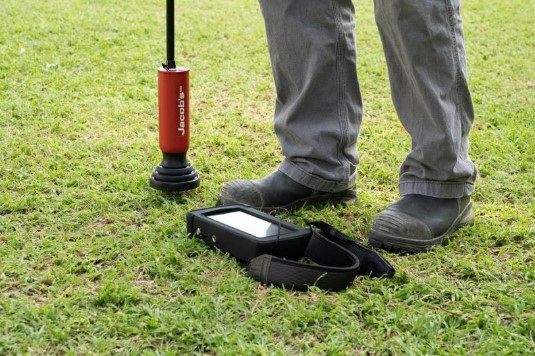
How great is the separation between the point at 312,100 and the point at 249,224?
521mm

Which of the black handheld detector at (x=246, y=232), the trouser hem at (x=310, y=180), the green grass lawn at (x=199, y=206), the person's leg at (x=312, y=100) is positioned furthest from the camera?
the trouser hem at (x=310, y=180)

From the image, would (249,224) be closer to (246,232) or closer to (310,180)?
(246,232)

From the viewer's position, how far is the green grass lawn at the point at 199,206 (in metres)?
1.96

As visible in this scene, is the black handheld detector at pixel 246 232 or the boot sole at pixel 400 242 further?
the boot sole at pixel 400 242

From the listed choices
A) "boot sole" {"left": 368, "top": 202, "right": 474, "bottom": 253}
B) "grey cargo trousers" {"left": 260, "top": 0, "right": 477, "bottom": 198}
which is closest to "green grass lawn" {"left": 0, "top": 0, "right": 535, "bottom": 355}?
"boot sole" {"left": 368, "top": 202, "right": 474, "bottom": 253}

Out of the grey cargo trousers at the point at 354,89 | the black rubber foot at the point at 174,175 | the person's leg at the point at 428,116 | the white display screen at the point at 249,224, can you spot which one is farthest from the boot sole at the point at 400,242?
the black rubber foot at the point at 174,175

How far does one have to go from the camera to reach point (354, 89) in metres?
2.78

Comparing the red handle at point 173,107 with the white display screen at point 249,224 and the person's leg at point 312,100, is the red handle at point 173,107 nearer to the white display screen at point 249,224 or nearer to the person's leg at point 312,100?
the person's leg at point 312,100

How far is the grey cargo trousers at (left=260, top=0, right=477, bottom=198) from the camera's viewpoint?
2.40 meters

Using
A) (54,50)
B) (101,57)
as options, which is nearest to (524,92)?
(101,57)

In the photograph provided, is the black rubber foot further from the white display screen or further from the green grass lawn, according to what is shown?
the white display screen

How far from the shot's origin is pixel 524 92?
4.47 m

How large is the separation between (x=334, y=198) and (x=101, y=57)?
2.43 meters

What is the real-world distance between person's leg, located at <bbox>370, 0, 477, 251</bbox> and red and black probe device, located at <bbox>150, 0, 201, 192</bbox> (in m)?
0.71
